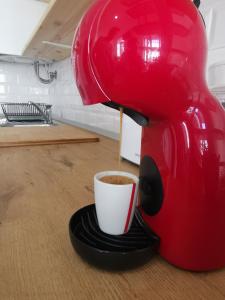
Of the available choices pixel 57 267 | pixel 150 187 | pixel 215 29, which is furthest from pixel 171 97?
Result: pixel 215 29

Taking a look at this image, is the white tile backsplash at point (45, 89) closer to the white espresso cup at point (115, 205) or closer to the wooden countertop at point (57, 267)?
the wooden countertop at point (57, 267)

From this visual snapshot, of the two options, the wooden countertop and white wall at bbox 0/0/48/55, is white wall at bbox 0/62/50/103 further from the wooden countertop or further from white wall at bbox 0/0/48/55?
the wooden countertop

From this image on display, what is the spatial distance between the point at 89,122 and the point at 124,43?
4.68 feet

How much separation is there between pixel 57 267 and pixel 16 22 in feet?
7.93

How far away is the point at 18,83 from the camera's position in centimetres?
235

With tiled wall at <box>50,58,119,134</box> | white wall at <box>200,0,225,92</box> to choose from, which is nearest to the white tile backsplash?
tiled wall at <box>50,58,119,134</box>

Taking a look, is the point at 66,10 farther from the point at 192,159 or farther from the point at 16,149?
the point at 192,159

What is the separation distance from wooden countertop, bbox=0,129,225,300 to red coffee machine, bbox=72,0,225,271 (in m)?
0.03

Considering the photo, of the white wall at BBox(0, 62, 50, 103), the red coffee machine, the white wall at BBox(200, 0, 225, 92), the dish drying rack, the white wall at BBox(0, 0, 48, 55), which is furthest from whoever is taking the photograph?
the white wall at BBox(0, 62, 50, 103)

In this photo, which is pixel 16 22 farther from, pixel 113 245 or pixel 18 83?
pixel 113 245

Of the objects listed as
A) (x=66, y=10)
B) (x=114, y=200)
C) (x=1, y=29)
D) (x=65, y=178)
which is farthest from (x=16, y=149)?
(x=1, y=29)

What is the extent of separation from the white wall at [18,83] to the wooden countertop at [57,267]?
2.01 m

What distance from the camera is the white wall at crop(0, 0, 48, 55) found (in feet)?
6.91

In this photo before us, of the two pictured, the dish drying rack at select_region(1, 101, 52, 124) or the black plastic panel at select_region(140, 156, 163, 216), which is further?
the dish drying rack at select_region(1, 101, 52, 124)
